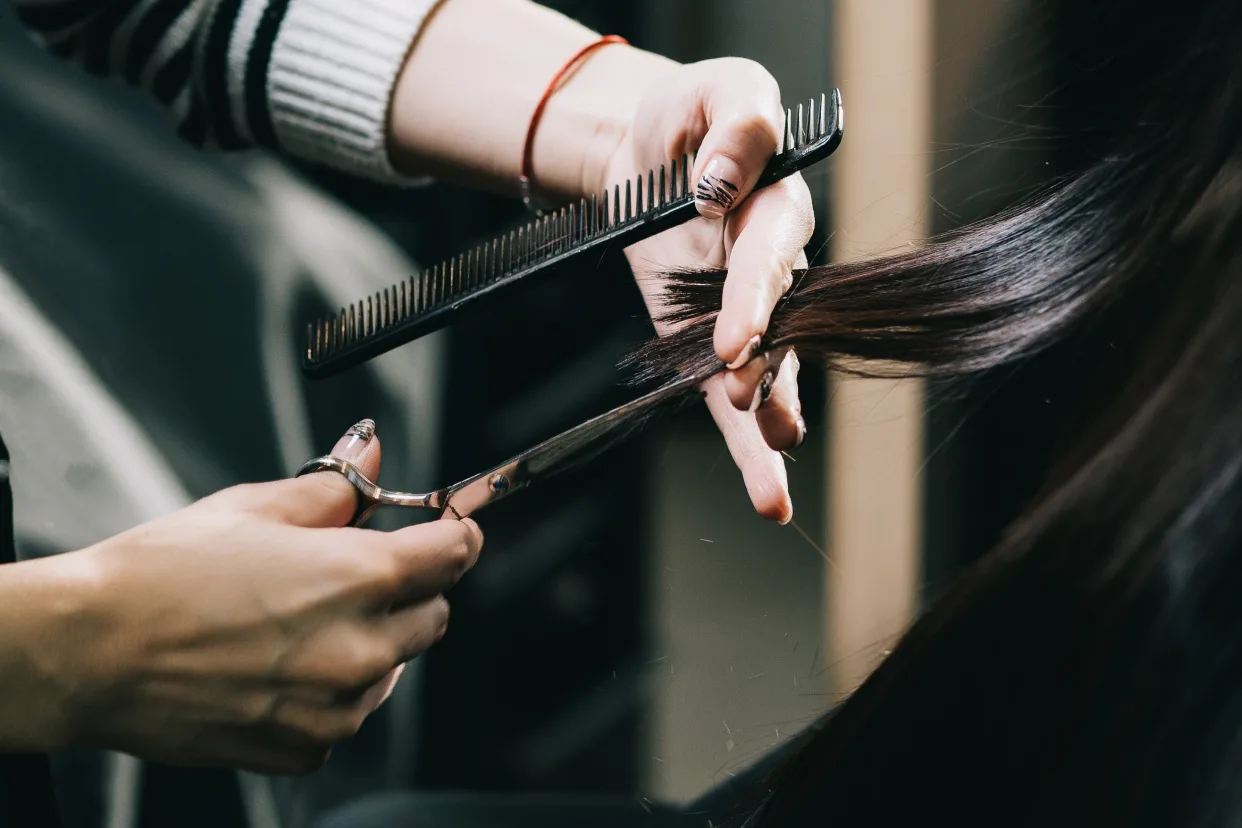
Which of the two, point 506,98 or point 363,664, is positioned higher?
point 506,98

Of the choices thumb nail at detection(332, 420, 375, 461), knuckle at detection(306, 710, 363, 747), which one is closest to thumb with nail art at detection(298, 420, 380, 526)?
thumb nail at detection(332, 420, 375, 461)

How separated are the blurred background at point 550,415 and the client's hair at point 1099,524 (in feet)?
0.11

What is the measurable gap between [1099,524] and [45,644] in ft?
Result: 1.59

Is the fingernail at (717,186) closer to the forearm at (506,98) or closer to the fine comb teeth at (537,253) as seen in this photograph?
the fine comb teeth at (537,253)

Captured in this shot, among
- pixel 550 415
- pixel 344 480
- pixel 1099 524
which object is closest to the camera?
pixel 1099 524

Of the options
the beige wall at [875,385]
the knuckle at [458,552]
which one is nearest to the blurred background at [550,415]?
the beige wall at [875,385]

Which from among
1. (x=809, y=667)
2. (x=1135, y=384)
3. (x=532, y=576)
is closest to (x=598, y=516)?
(x=532, y=576)

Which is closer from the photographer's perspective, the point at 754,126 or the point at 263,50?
the point at 754,126

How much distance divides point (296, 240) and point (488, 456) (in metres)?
0.24

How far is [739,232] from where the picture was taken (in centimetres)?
50

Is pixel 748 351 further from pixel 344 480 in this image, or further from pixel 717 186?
pixel 344 480

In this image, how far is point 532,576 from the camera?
0.60 metres

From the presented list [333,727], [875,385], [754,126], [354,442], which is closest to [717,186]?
[754,126]

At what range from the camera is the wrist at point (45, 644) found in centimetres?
41
